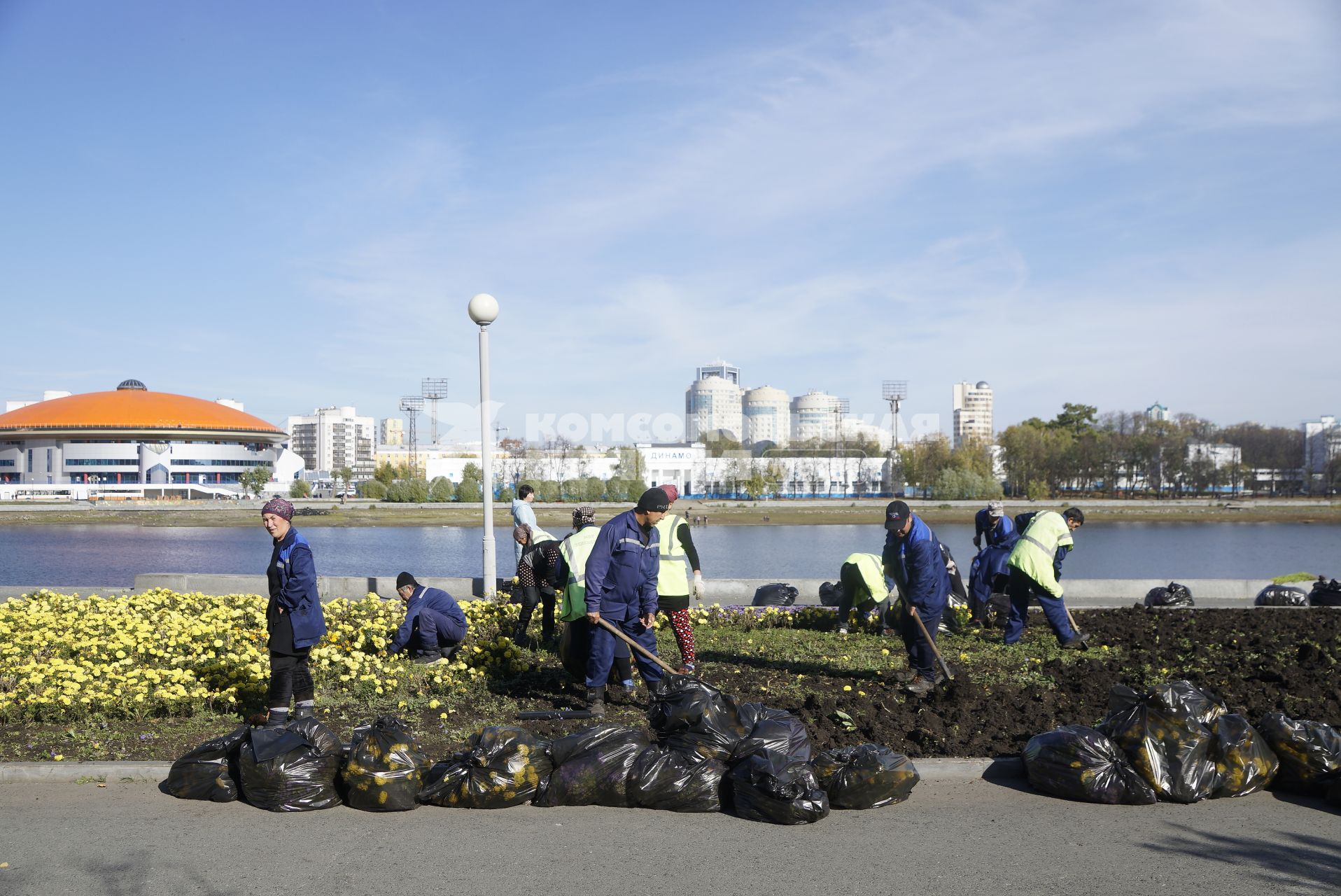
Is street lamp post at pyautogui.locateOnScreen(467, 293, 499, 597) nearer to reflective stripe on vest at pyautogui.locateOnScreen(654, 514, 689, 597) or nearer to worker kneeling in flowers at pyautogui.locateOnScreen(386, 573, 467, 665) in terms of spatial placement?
worker kneeling in flowers at pyautogui.locateOnScreen(386, 573, 467, 665)

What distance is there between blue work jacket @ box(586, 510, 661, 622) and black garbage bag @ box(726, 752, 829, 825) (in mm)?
2207

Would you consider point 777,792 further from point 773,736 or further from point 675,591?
point 675,591

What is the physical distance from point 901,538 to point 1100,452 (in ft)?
291

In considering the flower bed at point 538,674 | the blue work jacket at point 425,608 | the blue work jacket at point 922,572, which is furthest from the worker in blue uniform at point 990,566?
the blue work jacket at point 425,608

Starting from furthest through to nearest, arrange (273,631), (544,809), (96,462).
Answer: (96,462), (273,631), (544,809)

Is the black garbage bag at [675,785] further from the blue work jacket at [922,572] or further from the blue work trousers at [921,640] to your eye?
the blue work jacket at [922,572]

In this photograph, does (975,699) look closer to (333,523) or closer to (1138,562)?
(1138,562)

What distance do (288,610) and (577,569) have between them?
2359 millimetres

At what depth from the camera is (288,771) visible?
4.96 metres

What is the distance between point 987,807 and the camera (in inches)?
200

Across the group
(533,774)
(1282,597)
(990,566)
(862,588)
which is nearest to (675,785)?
(533,774)

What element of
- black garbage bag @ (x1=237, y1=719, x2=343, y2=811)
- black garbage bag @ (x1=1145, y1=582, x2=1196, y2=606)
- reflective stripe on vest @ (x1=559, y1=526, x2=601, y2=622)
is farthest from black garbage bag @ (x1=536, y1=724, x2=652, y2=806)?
black garbage bag @ (x1=1145, y1=582, x2=1196, y2=606)

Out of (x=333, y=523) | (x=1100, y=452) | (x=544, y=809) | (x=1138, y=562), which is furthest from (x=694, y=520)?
(x=544, y=809)

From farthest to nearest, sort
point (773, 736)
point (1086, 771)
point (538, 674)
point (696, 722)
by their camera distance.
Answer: point (538, 674), point (696, 722), point (773, 736), point (1086, 771)
